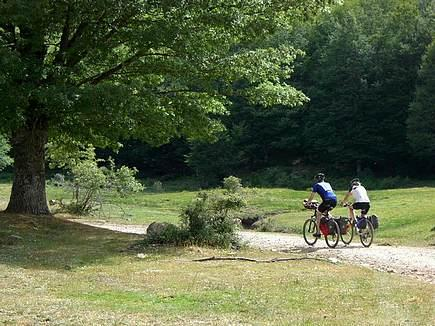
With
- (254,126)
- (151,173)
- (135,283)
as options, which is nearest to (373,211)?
(135,283)

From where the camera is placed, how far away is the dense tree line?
8112 centimetres

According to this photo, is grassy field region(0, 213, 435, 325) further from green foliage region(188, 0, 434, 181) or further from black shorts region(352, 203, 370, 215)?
green foliage region(188, 0, 434, 181)

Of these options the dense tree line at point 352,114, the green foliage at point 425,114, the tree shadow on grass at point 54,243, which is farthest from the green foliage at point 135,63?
the dense tree line at point 352,114

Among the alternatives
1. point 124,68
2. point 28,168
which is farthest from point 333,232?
point 28,168

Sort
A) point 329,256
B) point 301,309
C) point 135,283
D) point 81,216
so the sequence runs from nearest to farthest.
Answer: point 301,309
point 135,283
point 329,256
point 81,216

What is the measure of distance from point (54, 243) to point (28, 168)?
16.9 feet

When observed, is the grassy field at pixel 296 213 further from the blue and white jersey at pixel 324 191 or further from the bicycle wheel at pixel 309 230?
the blue and white jersey at pixel 324 191

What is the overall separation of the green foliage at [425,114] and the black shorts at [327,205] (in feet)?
189

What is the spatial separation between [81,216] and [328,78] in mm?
58433

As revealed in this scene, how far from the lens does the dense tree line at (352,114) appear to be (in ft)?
266

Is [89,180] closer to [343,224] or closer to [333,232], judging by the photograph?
[333,232]

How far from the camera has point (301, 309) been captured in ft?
33.6

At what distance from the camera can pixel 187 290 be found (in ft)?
38.6

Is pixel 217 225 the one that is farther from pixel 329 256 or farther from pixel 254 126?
pixel 254 126
